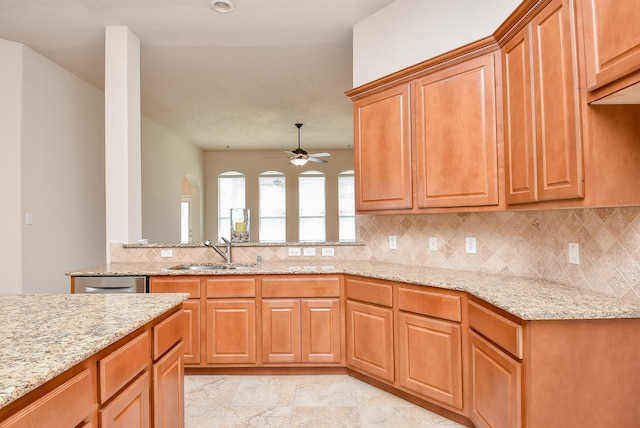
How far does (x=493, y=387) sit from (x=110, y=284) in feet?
8.85

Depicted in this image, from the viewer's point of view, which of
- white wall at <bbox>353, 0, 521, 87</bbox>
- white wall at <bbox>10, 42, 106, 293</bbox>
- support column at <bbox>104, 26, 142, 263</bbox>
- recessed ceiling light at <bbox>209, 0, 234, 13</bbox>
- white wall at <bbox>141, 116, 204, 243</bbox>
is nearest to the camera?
white wall at <bbox>353, 0, 521, 87</bbox>

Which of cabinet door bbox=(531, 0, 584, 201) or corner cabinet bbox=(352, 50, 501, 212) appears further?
corner cabinet bbox=(352, 50, 501, 212)

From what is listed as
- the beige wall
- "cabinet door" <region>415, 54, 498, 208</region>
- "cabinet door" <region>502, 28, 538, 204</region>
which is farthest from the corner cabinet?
the beige wall

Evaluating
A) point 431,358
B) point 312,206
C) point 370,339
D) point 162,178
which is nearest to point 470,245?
point 431,358

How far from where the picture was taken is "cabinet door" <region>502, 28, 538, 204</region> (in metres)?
2.04

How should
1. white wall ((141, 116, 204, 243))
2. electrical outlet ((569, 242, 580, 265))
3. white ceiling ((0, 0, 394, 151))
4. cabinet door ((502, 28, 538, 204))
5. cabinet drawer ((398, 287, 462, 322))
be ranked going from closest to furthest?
cabinet door ((502, 28, 538, 204)) < electrical outlet ((569, 242, 580, 265)) < cabinet drawer ((398, 287, 462, 322)) < white ceiling ((0, 0, 394, 151)) < white wall ((141, 116, 204, 243))

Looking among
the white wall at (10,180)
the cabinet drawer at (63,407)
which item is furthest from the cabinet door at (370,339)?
the white wall at (10,180)

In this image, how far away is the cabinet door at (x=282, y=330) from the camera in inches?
122

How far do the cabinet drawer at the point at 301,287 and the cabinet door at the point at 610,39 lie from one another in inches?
82.3

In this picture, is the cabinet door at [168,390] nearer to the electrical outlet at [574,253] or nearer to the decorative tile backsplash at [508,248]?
the decorative tile backsplash at [508,248]

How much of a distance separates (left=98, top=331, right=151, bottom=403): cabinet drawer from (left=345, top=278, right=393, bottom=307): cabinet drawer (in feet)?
5.28

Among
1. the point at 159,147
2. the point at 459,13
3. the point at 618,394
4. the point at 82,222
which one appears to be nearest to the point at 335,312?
the point at 618,394

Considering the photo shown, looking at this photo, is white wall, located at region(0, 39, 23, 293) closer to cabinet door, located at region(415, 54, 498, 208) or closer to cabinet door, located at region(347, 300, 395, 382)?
→ cabinet door, located at region(347, 300, 395, 382)

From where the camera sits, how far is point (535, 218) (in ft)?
8.34
